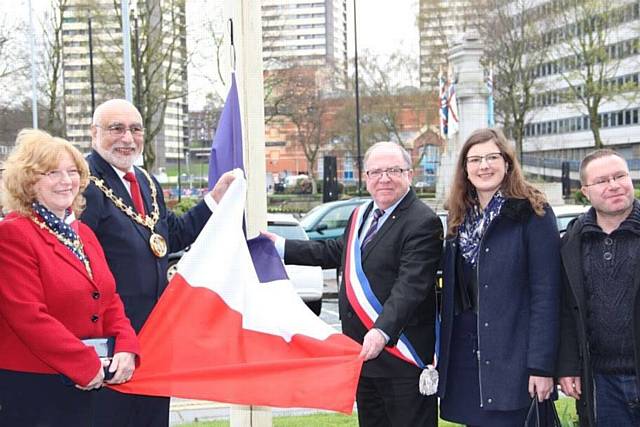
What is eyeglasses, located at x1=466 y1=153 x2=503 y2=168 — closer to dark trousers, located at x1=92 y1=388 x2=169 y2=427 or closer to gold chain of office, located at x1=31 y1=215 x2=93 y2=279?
gold chain of office, located at x1=31 y1=215 x2=93 y2=279

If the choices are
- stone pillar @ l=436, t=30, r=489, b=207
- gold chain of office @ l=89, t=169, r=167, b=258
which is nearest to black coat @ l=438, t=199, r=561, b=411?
gold chain of office @ l=89, t=169, r=167, b=258

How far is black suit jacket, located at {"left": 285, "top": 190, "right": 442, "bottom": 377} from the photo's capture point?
4.06m

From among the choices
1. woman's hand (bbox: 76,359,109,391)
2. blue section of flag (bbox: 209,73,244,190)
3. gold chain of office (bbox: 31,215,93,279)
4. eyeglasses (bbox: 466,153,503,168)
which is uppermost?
blue section of flag (bbox: 209,73,244,190)

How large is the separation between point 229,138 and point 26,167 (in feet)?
4.16

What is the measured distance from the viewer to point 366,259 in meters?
4.27

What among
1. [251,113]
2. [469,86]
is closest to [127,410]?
[251,113]

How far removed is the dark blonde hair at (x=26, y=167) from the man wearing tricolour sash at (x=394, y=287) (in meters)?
1.69

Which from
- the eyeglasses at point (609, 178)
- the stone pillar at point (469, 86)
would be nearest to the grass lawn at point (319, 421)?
the eyeglasses at point (609, 178)

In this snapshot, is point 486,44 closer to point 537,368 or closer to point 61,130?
point 61,130

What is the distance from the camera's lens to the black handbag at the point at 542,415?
12.6ft

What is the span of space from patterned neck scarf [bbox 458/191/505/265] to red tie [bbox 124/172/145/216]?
1740 millimetres

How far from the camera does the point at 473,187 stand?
4.20 meters

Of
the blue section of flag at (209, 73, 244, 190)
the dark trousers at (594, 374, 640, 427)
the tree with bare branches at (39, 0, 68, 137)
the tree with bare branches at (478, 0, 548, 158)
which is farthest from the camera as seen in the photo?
the tree with bare branches at (478, 0, 548, 158)

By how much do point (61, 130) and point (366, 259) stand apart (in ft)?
116
